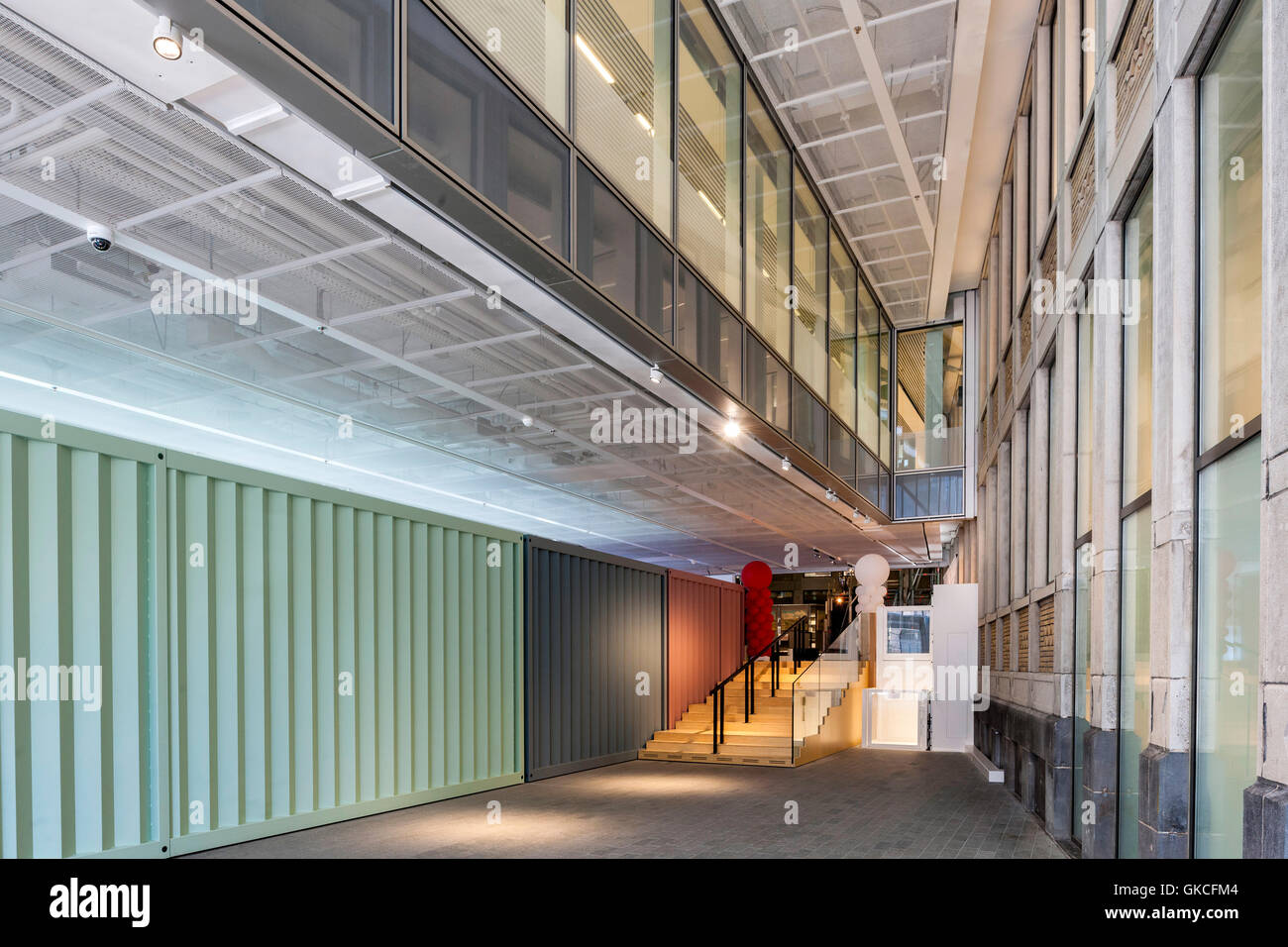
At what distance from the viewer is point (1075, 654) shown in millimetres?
7762

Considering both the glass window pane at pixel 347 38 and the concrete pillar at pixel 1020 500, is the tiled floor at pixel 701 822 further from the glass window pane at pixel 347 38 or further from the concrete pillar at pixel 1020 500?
the glass window pane at pixel 347 38

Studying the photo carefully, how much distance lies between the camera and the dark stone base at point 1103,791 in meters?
6.40

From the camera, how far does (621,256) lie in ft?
28.5

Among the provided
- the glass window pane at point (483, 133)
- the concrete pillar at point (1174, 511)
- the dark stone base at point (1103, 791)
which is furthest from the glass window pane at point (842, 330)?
the concrete pillar at point (1174, 511)

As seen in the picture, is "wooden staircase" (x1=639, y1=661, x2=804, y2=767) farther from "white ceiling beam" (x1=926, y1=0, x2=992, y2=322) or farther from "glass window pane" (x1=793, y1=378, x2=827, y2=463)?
"white ceiling beam" (x1=926, y1=0, x2=992, y2=322)

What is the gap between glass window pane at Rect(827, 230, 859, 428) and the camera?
1639cm

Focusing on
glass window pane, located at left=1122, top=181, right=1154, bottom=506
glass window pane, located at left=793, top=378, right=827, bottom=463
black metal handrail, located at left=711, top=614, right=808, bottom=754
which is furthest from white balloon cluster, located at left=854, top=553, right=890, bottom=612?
glass window pane, located at left=1122, top=181, right=1154, bottom=506

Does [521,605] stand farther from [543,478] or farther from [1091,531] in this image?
[1091,531]

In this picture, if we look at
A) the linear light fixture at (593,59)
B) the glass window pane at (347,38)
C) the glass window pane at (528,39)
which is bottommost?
the glass window pane at (347,38)

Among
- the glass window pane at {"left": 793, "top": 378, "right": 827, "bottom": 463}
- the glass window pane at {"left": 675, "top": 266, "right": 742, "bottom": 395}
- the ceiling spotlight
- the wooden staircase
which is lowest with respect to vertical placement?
the wooden staircase

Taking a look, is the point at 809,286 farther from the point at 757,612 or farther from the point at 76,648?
the point at 76,648

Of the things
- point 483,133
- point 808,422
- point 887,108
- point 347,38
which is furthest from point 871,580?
point 347,38

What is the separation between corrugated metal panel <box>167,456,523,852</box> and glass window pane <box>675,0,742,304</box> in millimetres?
4208

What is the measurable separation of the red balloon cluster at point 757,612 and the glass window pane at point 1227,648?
15507 millimetres
